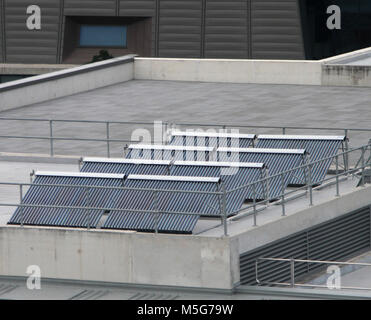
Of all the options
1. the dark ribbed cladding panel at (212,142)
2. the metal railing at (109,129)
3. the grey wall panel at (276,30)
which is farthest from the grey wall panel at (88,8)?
the dark ribbed cladding panel at (212,142)

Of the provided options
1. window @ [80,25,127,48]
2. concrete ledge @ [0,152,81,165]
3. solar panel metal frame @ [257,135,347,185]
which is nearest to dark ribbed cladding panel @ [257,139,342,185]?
solar panel metal frame @ [257,135,347,185]

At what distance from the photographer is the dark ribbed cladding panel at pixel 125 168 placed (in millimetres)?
25016

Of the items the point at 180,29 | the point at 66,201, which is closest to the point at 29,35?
the point at 180,29

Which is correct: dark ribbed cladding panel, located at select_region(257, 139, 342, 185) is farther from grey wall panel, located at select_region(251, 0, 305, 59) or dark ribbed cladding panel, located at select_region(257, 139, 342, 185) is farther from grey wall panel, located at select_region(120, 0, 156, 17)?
grey wall panel, located at select_region(120, 0, 156, 17)

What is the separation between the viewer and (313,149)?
26.6 metres

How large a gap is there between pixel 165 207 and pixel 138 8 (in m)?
38.5

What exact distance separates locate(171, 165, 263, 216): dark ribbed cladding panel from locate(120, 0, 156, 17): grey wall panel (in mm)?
35963

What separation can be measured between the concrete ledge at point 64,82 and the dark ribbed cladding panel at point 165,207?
14591mm

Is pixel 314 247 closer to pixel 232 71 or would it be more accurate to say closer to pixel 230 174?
pixel 230 174

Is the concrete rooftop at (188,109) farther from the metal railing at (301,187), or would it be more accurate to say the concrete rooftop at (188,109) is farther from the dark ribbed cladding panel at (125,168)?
the dark ribbed cladding panel at (125,168)

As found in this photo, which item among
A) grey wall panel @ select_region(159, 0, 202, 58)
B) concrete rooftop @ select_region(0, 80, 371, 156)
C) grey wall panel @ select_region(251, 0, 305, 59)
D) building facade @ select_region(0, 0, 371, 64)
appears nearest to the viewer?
concrete rooftop @ select_region(0, 80, 371, 156)

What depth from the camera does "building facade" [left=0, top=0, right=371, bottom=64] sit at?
5872 cm

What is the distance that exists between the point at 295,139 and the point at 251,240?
5.26 m
